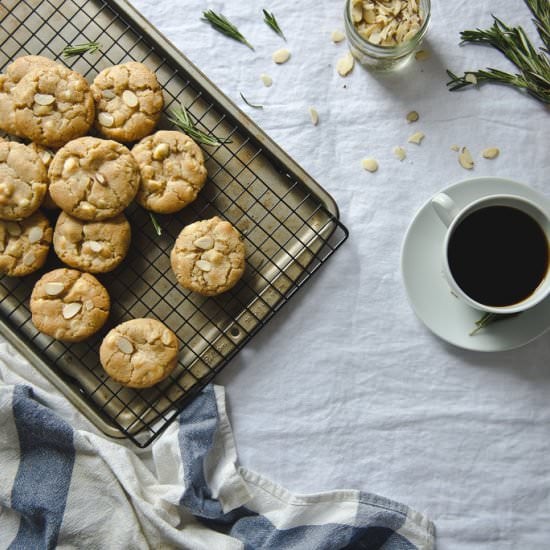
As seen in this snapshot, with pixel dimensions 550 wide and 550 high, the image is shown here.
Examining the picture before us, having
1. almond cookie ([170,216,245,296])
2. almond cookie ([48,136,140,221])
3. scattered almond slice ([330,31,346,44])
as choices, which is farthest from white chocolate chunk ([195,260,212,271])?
scattered almond slice ([330,31,346,44])

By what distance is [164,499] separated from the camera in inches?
65.6

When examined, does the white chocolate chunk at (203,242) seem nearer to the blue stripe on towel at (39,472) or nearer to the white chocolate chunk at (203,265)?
the white chocolate chunk at (203,265)

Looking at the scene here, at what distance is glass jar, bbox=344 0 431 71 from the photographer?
1587mm

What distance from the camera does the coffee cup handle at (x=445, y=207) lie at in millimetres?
1472

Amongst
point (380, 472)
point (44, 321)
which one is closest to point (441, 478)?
point (380, 472)

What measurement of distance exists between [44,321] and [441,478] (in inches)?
39.9

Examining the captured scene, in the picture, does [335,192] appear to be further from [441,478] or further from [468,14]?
Answer: [441,478]

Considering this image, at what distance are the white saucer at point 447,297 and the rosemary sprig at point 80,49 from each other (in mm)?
861

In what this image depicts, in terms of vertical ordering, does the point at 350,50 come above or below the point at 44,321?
above

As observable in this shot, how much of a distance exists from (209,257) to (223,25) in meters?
0.57

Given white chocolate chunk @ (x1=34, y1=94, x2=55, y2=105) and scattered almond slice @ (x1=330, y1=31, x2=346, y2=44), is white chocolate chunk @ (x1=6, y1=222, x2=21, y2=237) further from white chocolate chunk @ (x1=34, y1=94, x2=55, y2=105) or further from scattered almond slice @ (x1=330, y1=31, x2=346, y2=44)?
scattered almond slice @ (x1=330, y1=31, x2=346, y2=44)

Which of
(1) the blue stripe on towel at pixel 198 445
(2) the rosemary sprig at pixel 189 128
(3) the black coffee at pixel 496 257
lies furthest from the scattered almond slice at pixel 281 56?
(1) the blue stripe on towel at pixel 198 445

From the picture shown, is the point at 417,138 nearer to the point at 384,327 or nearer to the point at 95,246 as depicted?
the point at 384,327

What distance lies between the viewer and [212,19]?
170 centimetres
